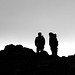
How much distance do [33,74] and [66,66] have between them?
434 centimetres

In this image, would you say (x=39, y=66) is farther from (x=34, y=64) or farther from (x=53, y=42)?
(x=53, y=42)

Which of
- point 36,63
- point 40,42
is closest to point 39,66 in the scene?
point 36,63

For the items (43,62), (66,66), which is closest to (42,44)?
(43,62)

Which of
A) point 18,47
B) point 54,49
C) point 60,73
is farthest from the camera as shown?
point 18,47

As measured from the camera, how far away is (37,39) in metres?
31.2

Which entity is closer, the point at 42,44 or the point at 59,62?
the point at 59,62

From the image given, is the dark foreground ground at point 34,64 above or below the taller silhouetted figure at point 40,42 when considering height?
below

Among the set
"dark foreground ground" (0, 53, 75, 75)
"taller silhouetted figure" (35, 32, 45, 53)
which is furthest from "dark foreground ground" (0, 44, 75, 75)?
"taller silhouetted figure" (35, 32, 45, 53)

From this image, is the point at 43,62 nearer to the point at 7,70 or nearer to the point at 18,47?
the point at 7,70

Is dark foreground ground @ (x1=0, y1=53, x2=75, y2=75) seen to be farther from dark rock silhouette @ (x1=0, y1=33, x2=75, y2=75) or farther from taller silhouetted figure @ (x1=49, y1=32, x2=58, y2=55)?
taller silhouetted figure @ (x1=49, y1=32, x2=58, y2=55)

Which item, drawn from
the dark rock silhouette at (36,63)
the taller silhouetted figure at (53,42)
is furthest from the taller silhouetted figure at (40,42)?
the taller silhouetted figure at (53,42)

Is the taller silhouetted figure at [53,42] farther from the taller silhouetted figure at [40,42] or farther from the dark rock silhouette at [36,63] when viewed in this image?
the taller silhouetted figure at [40,42]

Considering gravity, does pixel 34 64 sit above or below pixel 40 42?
below

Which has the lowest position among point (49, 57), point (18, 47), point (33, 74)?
point (33, 74)
